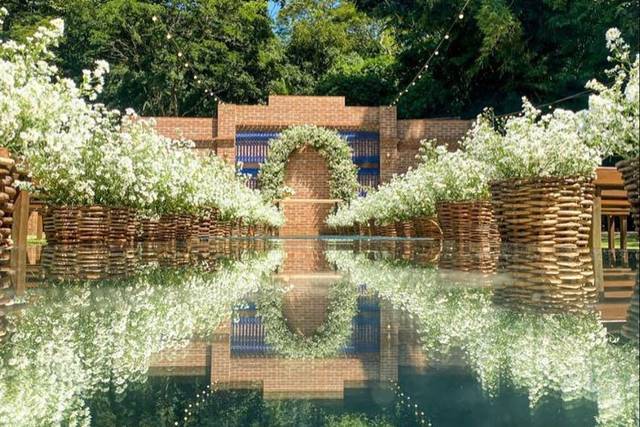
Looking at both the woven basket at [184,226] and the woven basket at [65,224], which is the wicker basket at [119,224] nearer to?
the woven basket at [65,224]

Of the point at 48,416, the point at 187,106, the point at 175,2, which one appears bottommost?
the point at 48,416

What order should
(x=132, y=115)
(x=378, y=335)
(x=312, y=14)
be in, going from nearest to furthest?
(x=378, y=335), (x=132, y=115), (x=312, y=14)

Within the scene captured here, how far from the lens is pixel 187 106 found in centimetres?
2798

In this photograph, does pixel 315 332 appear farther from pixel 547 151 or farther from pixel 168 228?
pixel 168 228

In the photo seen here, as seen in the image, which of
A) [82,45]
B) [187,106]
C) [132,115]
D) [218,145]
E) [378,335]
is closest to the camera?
[378,335]

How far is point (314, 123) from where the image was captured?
68.8 feet

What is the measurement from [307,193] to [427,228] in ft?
43.4

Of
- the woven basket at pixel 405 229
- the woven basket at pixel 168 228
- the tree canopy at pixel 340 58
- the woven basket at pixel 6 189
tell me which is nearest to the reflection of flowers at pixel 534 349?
the woven basket at pixel 6 189

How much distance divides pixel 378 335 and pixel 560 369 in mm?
400

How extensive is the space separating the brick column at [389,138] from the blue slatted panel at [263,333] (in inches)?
751

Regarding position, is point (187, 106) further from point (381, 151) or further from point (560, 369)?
point (560, 369)

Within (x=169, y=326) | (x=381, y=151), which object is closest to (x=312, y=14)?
(x=381, y=151)

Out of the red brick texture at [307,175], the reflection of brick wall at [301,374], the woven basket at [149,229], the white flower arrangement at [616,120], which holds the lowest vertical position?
the reflection of brick wall at [301,374]

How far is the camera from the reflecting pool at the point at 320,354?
0.76 metres
